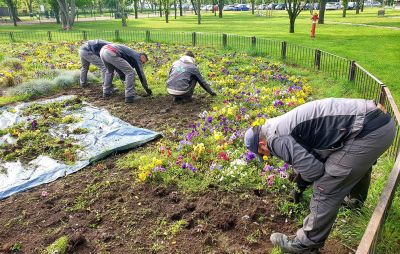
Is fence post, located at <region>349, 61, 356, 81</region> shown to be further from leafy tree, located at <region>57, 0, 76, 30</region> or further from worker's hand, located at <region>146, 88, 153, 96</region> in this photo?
leafy tree, located at <region>57, 0, 76, 30</region>

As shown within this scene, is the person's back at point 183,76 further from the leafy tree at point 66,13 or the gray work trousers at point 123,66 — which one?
the leafy tree at point 66,13

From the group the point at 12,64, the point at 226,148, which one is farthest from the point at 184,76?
the point at 12,64

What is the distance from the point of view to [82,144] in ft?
19.6

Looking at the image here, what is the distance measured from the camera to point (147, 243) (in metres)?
3.60

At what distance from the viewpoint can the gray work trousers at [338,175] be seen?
283cm

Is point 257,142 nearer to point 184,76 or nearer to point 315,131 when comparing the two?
point 315,131

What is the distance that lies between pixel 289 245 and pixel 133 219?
67.4 inches

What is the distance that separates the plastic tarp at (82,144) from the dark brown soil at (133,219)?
212 mm

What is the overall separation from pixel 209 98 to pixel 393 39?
1273 centimetres

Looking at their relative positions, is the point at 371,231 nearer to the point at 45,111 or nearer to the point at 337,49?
the point at 45,111

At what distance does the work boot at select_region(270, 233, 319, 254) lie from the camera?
321 centimetres

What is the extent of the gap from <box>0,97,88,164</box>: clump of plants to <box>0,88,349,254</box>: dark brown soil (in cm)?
93

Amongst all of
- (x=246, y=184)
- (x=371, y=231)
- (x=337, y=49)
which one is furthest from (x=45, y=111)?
(x=337, y=49)

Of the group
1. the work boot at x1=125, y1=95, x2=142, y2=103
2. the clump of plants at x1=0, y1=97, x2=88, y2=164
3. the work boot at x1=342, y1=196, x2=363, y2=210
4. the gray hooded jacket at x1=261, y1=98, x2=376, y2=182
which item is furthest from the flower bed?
the gray hooded jacket at x1=261, y1=98, x2=376, y2=182
